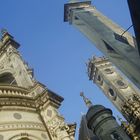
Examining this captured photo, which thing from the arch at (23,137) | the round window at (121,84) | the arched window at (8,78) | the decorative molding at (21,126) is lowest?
the arch at (23,137)

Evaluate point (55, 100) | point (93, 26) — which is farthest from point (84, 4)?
point (55, 100)

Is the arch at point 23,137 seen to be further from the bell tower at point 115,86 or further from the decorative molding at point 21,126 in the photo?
the bell tower at point 115,86

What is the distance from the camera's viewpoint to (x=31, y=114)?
→ 19.8 m

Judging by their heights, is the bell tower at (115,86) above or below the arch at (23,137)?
above

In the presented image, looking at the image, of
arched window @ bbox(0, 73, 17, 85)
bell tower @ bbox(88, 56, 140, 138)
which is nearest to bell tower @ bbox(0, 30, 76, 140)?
arched window @ bbox(0, 73, 17, 85)

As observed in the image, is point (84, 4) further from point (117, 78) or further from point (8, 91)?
point (117, 78)

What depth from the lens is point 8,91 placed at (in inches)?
795

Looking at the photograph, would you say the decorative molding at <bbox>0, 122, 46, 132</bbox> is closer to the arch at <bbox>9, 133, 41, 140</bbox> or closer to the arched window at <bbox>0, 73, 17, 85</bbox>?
the arch at <bbox>9, 133, 41, 140</bbox>

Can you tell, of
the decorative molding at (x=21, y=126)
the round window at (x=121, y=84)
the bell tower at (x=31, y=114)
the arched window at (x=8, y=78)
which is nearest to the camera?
the decorative molding at (x=21, y=126)

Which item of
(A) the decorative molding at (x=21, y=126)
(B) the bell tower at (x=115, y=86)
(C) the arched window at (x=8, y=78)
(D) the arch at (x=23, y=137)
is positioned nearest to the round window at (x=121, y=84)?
(B) the bell tower at (x=115, y=86)

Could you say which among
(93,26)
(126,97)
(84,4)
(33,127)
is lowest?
(33,127)

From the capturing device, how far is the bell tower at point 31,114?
712 inches

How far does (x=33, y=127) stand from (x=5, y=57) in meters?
10.4

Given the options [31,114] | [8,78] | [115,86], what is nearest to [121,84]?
[115,86]
